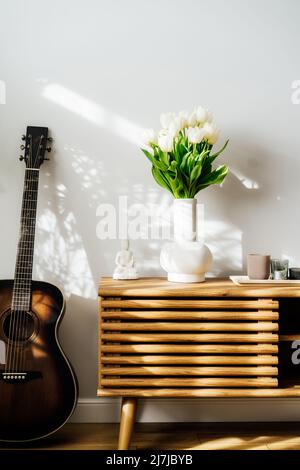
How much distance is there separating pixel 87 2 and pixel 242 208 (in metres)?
1.16

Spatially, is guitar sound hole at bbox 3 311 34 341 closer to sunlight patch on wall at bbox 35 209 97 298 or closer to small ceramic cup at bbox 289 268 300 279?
sunlight patch on wall at bbox 35 209 97 298

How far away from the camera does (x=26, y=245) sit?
1829 mm

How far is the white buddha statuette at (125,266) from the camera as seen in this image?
1.83 m

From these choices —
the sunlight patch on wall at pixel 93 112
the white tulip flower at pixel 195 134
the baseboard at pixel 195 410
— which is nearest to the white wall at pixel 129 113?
the sunlight patch on wall at pixel 93 112

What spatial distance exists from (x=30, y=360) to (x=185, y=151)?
1019 mm

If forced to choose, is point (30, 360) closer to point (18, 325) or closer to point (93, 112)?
point (18, 325)

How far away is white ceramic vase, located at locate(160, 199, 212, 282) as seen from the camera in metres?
1.75

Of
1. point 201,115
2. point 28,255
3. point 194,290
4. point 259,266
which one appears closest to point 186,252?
point 194,290

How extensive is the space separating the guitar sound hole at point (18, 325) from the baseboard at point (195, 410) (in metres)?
0.46

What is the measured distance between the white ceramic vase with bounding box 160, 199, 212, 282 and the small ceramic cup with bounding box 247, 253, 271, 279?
0.18m

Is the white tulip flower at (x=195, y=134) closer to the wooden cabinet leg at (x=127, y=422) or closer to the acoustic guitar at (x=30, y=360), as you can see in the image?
the acoustic guitar at (x=30, y=360)

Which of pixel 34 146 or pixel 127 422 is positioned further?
pixel 34 146

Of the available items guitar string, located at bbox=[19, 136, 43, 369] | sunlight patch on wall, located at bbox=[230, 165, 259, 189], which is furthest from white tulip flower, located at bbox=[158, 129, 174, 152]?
guitar string, located at bbox=[19, 136, 43, 369]

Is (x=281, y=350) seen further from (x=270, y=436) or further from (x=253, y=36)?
(x=253, y=36)
